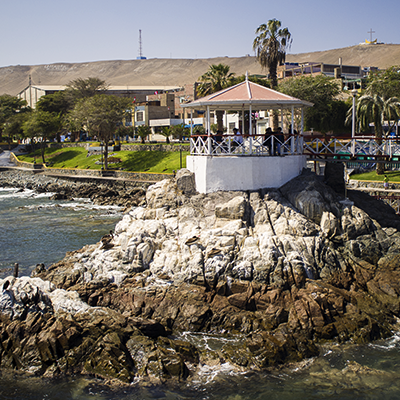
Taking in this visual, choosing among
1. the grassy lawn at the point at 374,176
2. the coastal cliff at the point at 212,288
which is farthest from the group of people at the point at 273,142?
the grassy lawn at the point at 374,176

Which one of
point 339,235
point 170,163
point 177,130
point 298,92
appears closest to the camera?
point 339,235

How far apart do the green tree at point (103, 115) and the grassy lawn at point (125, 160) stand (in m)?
3.90

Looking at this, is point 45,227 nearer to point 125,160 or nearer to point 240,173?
point 240,173

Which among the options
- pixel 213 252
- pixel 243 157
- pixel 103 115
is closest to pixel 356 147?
pixel 243 157

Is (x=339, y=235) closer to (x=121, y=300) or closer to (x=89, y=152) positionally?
(x=121, y=300)

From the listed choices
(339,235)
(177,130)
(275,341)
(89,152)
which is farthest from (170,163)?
(275,341)

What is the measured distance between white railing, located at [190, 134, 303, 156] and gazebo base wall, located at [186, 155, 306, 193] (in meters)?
0.36

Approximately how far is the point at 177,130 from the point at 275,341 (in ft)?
189

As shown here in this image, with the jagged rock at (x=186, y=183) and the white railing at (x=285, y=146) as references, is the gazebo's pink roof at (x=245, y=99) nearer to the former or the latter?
the white railing at (x=285, y=146)

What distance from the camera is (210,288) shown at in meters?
16.9

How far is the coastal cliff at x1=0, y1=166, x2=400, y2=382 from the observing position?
13531mm

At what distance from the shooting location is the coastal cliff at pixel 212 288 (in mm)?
13531

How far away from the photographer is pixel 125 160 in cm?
6222

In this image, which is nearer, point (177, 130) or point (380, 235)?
point (380, 235)
